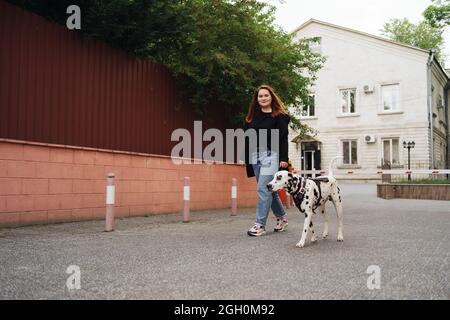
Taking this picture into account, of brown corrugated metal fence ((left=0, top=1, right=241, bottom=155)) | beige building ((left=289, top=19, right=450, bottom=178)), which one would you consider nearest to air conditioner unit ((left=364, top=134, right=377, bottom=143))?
beige building ((left=289, top=19, right=450, bottom=178))

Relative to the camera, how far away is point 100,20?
9203mm

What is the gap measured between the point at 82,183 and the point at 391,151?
2827 centimetres

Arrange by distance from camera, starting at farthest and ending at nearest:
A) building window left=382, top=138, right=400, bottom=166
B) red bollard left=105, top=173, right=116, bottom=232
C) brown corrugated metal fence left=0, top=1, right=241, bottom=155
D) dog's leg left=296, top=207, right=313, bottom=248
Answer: building window left=382, top=138, right=400, bottom=166, brown corrugated metal fence left=0, top=1, right=241, bottom=155, red bollard left=105, top=173, right=116, bottom=232, dog's leg left=296, top=207, right=313, bottom=248

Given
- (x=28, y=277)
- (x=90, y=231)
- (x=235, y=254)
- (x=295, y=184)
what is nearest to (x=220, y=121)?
(x=90, y=231)

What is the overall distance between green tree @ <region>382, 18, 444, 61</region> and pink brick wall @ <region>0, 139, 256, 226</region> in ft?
131

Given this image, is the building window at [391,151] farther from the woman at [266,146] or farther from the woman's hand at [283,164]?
the woman's hand at [283,164]

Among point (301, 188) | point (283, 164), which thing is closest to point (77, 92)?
point (283, 164)

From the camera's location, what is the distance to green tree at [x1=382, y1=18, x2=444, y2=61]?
45.2 metres

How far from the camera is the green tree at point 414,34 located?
45.2m

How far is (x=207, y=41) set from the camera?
11.5 m

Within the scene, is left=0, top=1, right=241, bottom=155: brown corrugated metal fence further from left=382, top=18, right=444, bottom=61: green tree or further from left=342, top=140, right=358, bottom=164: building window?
left=382, top=18, right=444, bottom=61: green tree

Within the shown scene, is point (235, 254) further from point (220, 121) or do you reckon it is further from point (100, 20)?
point (220, 121)

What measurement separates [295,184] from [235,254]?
139 cm

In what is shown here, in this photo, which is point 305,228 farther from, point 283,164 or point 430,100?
point 430,100
